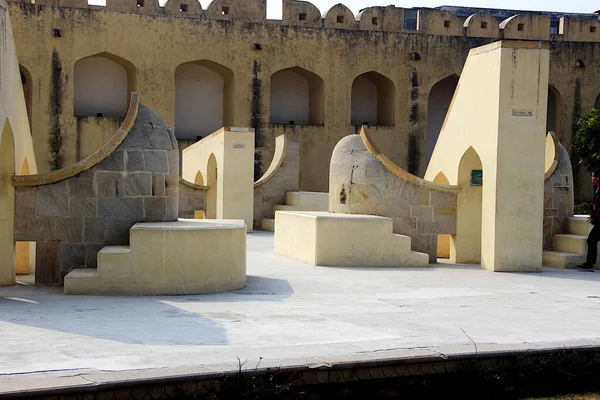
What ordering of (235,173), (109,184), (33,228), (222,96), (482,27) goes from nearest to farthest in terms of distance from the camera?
(33,228), (109,184), (235,173), (482,27), (222,96)

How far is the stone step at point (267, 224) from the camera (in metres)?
17.0

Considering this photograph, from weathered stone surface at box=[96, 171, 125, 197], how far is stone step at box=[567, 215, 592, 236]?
641cm

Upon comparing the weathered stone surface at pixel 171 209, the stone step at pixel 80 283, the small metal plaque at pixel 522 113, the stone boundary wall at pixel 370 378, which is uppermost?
the small metal plaque at pixel 522 113

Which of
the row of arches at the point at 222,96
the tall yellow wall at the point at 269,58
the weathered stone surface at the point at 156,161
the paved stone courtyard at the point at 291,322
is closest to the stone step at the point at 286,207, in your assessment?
the tall yellow wall at the point at 269,58

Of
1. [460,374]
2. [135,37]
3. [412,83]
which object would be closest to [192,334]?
[460,374]

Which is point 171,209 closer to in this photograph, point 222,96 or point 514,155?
point 514,155

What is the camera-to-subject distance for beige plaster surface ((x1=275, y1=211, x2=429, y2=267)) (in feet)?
33.1

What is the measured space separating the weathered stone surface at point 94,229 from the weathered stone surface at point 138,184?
392 mm

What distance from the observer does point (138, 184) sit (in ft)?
27.0

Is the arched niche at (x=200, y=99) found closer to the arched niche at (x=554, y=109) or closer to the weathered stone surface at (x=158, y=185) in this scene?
the arched niche at (x=554, y=109)

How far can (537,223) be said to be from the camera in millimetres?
10094

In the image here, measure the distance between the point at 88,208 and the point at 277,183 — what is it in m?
10.2

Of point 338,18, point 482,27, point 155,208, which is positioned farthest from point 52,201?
point 482,27

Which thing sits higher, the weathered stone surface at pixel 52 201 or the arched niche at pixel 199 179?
the arched niche at pixel 199 179
